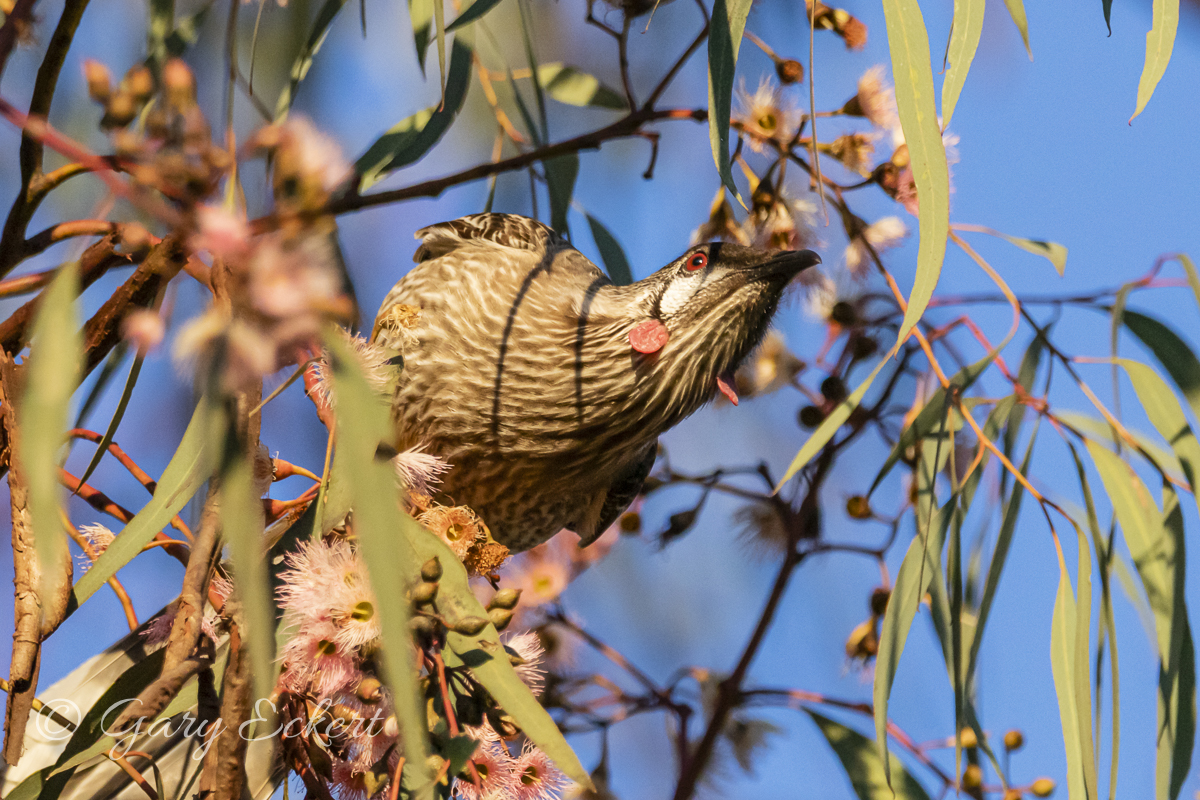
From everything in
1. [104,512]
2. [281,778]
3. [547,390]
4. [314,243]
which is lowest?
[281,778]

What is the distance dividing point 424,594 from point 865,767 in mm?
1180

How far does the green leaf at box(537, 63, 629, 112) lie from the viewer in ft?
7.32

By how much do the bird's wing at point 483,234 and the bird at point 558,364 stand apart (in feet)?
0.72

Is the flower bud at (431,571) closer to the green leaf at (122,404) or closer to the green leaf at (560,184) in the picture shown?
the green leaf at (122,404)

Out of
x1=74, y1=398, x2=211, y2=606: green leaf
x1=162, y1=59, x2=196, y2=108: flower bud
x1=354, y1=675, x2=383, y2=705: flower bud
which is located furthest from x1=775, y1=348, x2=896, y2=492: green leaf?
x1=162, y1=59, x2=196, y2=108: flower bud

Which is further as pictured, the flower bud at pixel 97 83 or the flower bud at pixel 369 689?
the flower bud at pixel 369 689

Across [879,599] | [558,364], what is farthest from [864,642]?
[558,364]

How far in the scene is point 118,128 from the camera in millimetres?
814

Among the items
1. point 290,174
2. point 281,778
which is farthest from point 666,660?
point 290,174

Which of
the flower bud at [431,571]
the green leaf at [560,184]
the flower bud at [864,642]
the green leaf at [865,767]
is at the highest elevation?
the green leaf at [560,184]

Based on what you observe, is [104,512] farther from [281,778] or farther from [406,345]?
[406,345]

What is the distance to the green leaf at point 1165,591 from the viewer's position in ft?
5.18

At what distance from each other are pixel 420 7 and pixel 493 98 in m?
0.52

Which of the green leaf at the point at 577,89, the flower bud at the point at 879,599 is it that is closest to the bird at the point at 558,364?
the green leaf at the point at 577,89
